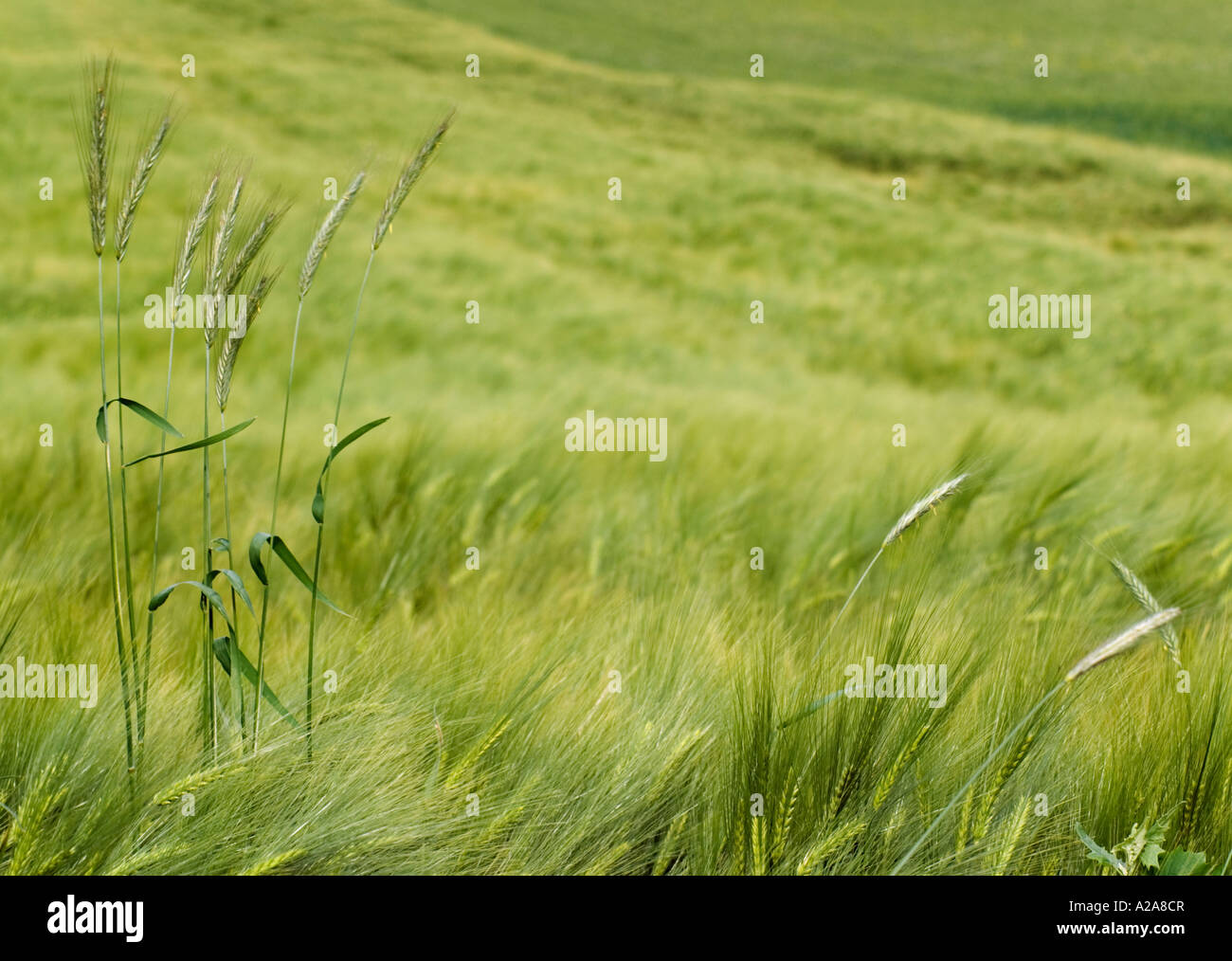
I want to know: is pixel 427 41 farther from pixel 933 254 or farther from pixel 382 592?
pixel 382 592

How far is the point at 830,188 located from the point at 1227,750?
14.7m

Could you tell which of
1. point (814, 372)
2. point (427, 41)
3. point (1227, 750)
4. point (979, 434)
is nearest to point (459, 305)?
point (814, 372)

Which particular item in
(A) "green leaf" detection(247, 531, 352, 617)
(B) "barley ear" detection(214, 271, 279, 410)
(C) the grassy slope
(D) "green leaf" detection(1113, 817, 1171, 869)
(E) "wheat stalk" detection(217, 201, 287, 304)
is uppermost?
(E) "wheat stalk" detection(217, 201, 287, 304)

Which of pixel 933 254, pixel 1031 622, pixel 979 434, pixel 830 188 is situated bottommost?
pixel 1031 622

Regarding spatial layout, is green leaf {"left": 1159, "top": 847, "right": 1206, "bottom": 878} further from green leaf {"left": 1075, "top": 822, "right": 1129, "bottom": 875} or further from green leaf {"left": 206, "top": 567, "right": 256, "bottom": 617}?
green leaf {"left": 206, "top": 567, "right": 256, "bottom": 617}

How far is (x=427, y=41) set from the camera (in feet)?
77.0

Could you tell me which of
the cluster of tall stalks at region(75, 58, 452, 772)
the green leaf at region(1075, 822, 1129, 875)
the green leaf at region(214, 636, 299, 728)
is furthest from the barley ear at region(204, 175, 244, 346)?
the green leaf at region(1075, 822, 1129, 875)

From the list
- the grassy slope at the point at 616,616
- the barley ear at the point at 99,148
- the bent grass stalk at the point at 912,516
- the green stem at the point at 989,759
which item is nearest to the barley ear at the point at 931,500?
the bent grass stalk at the point at 912,516

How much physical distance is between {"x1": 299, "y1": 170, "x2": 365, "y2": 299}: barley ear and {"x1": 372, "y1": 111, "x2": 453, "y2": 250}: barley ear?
36 mm

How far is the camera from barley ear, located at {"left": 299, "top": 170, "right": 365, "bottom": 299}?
957 mm

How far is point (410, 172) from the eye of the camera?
97 centimetres

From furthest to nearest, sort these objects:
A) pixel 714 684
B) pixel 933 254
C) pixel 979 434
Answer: pixel 933 254, pixel 979 434, pixel 714 684

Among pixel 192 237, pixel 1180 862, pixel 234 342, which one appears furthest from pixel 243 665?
pixel 1180 862
